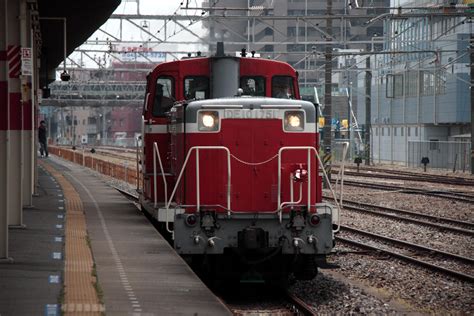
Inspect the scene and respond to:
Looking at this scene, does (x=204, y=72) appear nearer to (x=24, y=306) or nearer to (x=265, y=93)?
(x=265, y=93)

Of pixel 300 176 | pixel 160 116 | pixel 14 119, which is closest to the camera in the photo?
pixel 300 176

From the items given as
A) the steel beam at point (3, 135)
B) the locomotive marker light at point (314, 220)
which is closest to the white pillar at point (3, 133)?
the steel beam at point (3, 135)

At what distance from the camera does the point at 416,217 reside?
75.8ft

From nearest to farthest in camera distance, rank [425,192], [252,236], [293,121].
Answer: [252,236], [293,121], [425,192]

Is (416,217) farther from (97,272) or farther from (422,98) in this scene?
(422,98)

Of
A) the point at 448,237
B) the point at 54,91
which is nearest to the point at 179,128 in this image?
the point at 448,237

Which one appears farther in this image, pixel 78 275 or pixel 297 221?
pixel 297 221

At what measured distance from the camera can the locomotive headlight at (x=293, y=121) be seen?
39.1ft

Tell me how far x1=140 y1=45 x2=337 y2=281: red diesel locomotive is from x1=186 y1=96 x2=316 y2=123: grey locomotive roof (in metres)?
0.01

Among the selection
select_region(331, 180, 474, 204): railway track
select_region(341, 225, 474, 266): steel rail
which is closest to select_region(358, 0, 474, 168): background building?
select_region(331, 180, 474, 204): railway track

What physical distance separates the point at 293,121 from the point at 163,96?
284 cm

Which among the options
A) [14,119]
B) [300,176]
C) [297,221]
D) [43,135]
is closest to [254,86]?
[300,176]

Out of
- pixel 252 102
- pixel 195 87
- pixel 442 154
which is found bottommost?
pixel 442 154

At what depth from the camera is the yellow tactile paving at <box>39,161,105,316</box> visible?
27.3ft
